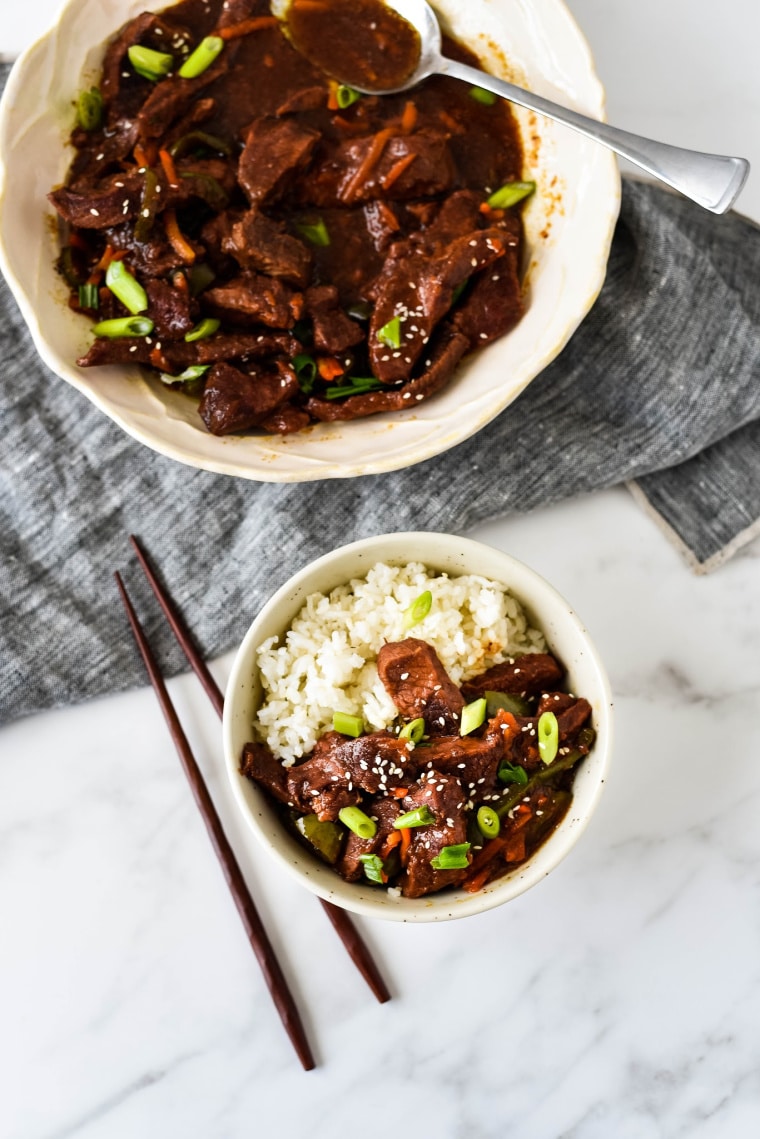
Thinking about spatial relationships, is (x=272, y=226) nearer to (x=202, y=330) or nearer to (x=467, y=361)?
(x=202, y=330)

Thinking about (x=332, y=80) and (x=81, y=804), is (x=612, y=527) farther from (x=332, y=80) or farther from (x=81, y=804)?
(x=81, y=804)

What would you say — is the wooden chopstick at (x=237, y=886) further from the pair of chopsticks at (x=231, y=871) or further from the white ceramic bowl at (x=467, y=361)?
the white ceramic bowl at (x=467, y=361)

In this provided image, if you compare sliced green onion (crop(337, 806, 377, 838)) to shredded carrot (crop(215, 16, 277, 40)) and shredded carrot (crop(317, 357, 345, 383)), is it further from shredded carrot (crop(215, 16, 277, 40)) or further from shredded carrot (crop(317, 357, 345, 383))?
shredded carrot (crop(215, 16, 277, 40))

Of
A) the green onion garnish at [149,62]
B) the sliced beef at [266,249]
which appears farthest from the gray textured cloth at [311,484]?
the green onion garnish at [149,62]

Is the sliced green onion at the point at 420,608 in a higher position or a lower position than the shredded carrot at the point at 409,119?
lower

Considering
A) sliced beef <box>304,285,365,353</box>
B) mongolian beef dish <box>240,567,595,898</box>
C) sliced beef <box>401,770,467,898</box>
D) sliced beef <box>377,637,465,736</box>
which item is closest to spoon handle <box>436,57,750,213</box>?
sliced beef <box>304,285,365,353</box>
